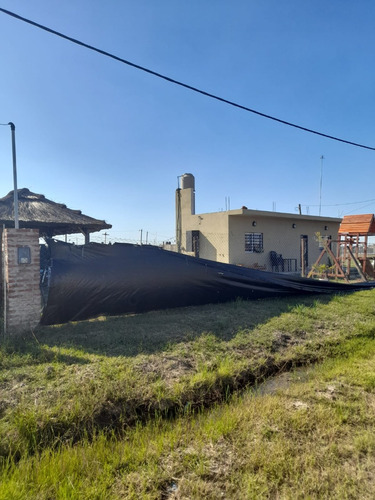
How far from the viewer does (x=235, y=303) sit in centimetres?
638

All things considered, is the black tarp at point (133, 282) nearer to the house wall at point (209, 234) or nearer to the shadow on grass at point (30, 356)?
the shadow on grass at point (30, 356)

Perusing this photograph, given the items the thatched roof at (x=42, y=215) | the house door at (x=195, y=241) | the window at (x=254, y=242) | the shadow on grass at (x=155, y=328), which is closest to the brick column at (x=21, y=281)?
the shadow on grass at (x=155, y=328)

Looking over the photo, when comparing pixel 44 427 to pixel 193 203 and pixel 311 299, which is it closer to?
pixel 311 299

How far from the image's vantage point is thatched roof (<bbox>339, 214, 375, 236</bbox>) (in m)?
10.8

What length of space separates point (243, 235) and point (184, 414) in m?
11.2

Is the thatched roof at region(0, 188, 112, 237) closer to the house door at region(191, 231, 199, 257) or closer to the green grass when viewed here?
the house door at region(191, 231, 199, 257)

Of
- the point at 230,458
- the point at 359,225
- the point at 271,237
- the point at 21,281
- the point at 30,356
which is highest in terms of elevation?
the point at 359,225

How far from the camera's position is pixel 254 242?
547 inches

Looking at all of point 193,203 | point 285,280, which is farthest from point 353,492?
point 193,203

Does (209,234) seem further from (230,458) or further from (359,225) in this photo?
(230,458)

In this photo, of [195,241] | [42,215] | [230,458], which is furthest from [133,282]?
[195,241]

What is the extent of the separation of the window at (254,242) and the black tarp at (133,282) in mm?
6777

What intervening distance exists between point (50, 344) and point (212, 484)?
116 inches

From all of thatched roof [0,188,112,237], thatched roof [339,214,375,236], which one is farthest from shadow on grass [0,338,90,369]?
thatched roof [339,214,375,236]
